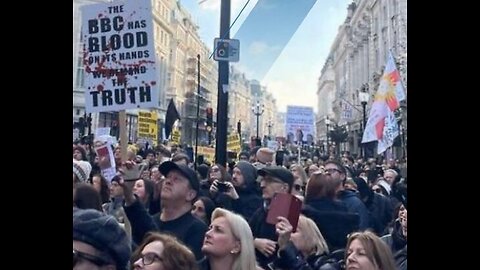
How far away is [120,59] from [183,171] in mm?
673

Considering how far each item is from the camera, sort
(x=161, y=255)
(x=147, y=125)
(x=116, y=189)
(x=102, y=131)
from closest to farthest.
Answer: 1. (x=161, y=255)
2. (x=116, y=189)
3. (x=102, y=131)
4. (x=147, y=125)

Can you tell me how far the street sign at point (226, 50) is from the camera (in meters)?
3.00

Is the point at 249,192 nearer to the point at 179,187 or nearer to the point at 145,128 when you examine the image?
the point at 179,187

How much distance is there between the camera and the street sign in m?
3.00

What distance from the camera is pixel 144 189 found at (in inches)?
111

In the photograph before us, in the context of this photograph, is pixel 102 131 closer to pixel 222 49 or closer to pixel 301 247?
pixel 222 49

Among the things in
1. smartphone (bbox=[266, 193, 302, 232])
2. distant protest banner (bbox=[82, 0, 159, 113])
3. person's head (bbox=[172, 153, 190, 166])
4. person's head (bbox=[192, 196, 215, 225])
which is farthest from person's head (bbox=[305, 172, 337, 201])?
distant protest banner (bbox=[82, 0, 159, 113])

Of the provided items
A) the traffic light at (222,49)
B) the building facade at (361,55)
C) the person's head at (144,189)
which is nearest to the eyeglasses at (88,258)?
the person's head at (144,189)

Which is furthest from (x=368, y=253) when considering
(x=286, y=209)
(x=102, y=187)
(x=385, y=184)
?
(x=102, y=187)

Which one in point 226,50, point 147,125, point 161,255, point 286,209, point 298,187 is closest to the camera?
point 161,255

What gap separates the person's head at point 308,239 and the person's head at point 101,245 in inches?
30.3

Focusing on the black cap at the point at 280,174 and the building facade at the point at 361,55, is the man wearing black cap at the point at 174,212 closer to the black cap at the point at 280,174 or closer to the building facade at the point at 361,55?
the black cap at the point at 280,174

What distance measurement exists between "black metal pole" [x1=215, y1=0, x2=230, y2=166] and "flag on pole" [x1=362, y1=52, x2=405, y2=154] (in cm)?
76
